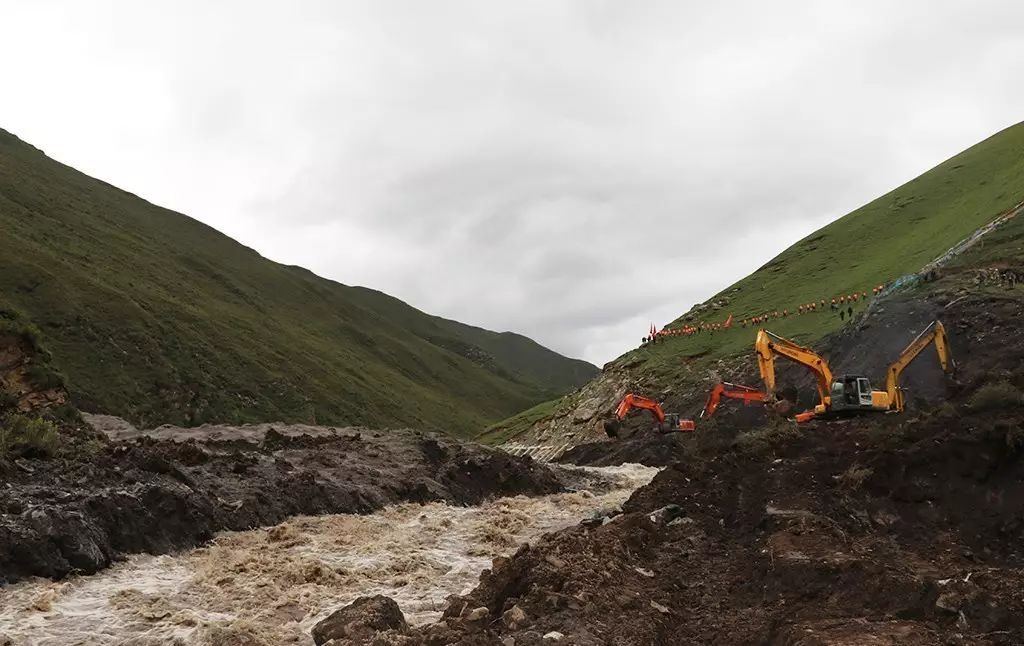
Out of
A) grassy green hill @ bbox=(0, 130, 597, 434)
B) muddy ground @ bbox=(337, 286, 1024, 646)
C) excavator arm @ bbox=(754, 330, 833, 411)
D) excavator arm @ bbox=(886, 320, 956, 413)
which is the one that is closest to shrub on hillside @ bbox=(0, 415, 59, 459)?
muddy ground @ bbox=(337, 286, 1024, 646)

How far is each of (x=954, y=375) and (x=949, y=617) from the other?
90.4 feet

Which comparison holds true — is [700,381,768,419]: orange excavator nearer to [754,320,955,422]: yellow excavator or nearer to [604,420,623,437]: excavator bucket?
[604,420,623,437]: excavator bucket

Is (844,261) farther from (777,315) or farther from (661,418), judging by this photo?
(661,418)

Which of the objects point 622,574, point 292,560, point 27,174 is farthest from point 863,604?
point 27,174

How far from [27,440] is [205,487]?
16.7ft

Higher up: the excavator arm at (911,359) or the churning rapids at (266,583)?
the excavator arm at (911,359)

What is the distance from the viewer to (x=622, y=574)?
44.3 ft

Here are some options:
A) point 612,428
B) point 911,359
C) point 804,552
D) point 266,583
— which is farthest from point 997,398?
point 612,428

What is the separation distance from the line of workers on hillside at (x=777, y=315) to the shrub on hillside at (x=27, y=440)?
59.0m

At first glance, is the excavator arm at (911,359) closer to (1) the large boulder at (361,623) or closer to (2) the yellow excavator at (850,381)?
(2) the yellow excavator at (850,381)

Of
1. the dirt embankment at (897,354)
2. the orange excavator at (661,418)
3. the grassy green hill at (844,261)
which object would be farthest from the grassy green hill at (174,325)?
the dirt embankment at (897,354)

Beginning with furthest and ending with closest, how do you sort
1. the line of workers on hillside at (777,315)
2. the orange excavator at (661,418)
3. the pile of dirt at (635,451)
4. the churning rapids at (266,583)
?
the line of workers on hillside at (777,315), the pile of dirt at (635,451), the orange excavator at (661,418), the churning rapids at (266,583)

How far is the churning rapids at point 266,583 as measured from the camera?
12641mm

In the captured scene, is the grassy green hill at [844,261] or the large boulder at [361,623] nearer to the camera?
the large boulder at [361,623]
